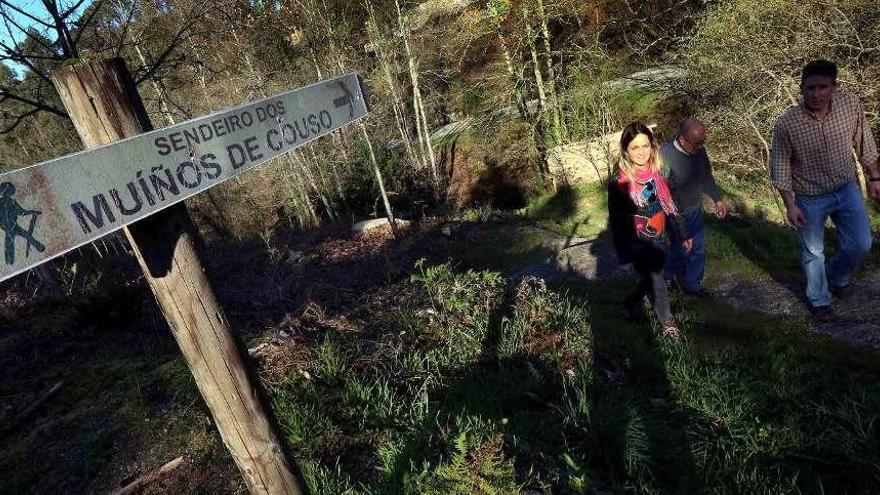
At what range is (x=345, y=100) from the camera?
246 cm

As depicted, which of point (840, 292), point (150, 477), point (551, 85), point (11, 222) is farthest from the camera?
point (551, 85)

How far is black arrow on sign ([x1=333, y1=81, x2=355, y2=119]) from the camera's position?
7.83ft

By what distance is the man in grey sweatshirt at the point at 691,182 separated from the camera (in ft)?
14.2

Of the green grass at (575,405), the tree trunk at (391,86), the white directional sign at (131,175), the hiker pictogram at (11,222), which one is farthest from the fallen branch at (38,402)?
the tree trunk at (391,86)

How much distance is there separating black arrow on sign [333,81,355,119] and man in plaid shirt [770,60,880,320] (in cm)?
308

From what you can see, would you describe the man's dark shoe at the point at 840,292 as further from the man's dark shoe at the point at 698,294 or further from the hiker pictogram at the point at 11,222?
the hiker pictogram at the point at 11,222

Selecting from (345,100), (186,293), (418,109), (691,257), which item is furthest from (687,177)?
(418,109)

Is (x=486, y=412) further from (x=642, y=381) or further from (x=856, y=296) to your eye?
(x=856, y=296)

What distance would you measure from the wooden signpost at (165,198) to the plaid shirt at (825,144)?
11.4 ft

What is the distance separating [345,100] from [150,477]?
255 centimetres

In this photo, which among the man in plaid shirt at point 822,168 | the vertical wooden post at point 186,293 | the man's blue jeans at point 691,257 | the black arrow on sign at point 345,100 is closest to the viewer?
the vertical wooden post at point 186,293

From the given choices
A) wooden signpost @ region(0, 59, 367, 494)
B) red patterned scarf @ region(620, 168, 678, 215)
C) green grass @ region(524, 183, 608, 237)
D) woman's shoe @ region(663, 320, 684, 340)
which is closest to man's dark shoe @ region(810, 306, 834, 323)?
woman's shoe @ region(663, 320, 684, 340)

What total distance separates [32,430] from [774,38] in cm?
1127

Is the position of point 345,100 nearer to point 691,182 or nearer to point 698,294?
point 691,182
